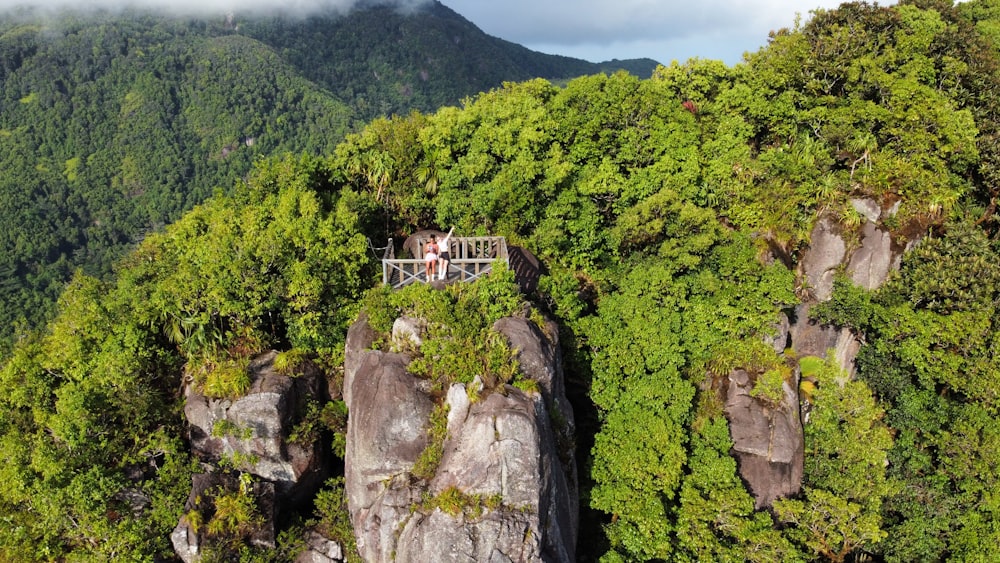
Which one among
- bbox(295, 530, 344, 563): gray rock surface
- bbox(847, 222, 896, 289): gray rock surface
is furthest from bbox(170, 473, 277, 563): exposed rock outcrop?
bbox(847, 222, 896, 289): gray rock surface

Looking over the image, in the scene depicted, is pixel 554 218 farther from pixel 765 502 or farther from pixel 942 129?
pixel 942 129

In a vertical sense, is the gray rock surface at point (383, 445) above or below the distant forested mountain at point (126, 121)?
below

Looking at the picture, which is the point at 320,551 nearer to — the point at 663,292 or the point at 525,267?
the point at 525,267

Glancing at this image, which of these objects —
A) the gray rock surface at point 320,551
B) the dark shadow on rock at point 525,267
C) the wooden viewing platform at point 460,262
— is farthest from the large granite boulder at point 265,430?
the dark shadow on rock at point 525,267

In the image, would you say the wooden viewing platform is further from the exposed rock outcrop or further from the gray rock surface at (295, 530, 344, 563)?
the gray rock surface at (295, 530, 344, 563)

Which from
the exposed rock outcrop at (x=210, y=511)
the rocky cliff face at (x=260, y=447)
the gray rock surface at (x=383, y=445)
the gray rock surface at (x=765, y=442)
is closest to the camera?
the gray rock surface at (x=383, y=445)

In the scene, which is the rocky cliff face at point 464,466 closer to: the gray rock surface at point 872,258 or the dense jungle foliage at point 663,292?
the dense jungle foliage at point 663,292
